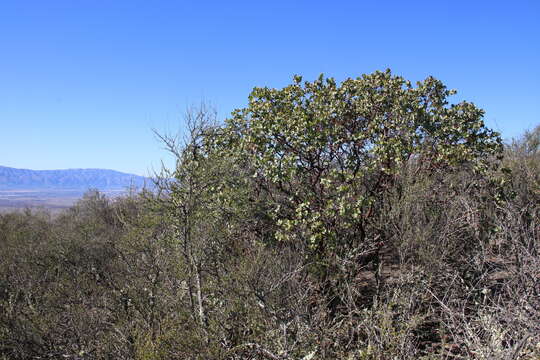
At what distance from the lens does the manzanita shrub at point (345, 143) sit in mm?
8477

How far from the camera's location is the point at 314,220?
8297mm

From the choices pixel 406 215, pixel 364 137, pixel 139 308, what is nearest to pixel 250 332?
pixel 139 308

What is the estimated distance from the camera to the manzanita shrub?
27.8 feet

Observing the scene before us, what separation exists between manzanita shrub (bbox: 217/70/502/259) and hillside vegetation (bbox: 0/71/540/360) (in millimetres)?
40

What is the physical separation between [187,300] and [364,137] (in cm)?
507

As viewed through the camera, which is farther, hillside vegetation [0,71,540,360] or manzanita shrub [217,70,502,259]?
manzanita shrub [217,70,502,259]

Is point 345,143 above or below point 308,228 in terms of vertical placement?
above

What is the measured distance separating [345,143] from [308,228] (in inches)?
84.4

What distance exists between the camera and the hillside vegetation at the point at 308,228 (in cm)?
712

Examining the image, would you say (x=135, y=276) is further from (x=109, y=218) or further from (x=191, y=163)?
(x=109, y=218)

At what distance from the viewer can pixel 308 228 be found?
28.2 feet

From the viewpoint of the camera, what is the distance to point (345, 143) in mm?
9047

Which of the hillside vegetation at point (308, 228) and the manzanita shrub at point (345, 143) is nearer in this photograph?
the hillside vegetation at point (308, 228)

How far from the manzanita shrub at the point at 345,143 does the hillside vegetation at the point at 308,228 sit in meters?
0.04
